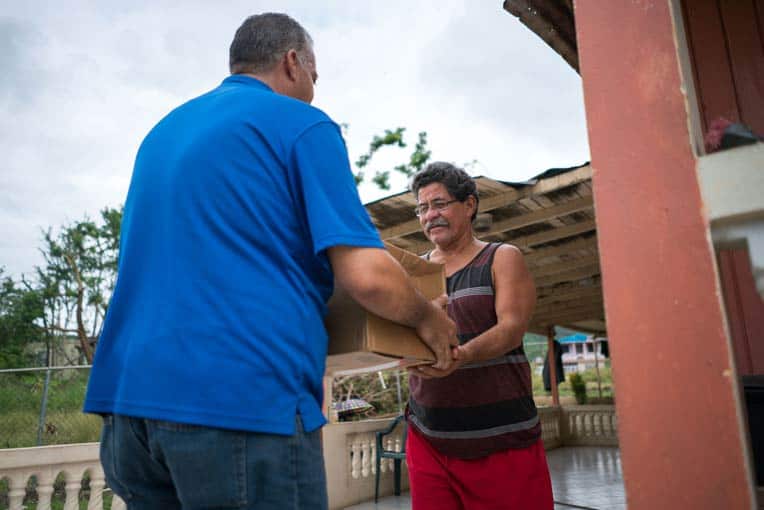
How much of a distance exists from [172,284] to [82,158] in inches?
1629

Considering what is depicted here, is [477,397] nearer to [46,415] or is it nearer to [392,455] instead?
[392,455]

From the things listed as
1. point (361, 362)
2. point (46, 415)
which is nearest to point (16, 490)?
point (361, 362)

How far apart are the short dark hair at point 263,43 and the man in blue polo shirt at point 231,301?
16 centimetres

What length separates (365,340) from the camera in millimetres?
1253

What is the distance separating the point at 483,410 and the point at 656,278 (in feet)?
3.88

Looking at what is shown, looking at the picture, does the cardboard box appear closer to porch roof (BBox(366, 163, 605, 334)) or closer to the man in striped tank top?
the man in striped tank top

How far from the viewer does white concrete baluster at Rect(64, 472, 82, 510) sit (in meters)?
3.90

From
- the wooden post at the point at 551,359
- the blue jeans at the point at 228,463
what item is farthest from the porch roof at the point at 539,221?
the blue jeans at the point at 228,463

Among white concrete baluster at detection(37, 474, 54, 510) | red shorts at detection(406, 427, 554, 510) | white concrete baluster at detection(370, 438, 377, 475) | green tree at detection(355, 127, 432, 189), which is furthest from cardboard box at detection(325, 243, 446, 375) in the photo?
green tree at detection(355, 127, 432, 189)

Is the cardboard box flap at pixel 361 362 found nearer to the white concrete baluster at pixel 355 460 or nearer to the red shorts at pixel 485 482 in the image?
the red shorts at pixel 485 482

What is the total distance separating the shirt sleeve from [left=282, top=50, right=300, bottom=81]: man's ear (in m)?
0.29

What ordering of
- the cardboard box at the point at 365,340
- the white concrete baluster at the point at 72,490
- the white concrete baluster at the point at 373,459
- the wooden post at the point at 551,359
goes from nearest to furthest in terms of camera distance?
the cardboard box at the point at 365,340
the white concrete baluster at the point at 72,490
the white concrete baluster at the point at 373,459
the wooden post at the point at 551,359

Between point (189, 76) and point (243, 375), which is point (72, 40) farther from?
point (243, 375)

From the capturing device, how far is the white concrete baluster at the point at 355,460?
23.7 ft
